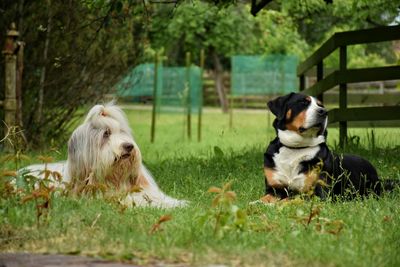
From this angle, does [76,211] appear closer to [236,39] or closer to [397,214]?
[397,214]

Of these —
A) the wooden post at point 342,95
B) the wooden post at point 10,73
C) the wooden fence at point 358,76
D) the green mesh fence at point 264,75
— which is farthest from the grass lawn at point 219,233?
the green mesh fence at point 264,75

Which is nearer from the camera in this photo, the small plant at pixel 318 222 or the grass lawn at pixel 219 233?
the grass lawn at pixel 219 233

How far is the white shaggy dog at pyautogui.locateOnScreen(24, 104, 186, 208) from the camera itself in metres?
6.50

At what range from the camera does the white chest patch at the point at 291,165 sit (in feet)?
22.3

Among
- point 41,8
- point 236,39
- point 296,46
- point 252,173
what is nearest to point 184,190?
point 252,173

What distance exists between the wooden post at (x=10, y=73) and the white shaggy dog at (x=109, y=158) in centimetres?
496

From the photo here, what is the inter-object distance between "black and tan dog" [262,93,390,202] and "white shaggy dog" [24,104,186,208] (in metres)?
0.85

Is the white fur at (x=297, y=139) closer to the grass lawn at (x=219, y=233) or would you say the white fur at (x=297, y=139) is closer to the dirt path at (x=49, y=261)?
the grass lawn at (x=219, y=233)

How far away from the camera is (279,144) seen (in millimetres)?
6918

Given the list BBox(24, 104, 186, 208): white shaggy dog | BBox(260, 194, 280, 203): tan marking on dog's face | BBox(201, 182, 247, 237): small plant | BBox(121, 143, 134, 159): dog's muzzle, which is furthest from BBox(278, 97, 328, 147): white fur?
BBox(201, 182, 247, 237): small plant

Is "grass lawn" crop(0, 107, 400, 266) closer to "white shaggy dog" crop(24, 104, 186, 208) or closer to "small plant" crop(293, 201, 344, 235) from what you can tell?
"small plant" crop(293, 201, 344, 235)

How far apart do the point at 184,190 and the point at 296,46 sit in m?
26.2

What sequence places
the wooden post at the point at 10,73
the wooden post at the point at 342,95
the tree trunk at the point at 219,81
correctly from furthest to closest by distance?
the tree trunk at the point at 219,81, the wooden post at the point at 10,73, the wooden post at the point at 342,95

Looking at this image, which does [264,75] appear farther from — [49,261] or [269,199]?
[49,261]
